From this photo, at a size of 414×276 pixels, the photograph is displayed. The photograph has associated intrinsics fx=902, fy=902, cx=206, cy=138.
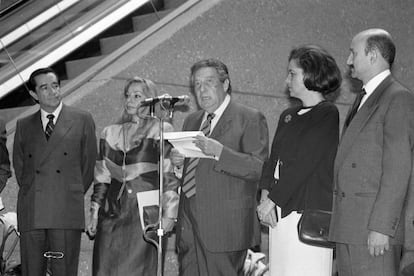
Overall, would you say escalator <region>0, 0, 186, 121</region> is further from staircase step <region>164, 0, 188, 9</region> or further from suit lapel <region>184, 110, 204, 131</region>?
suit lapel <region>184, 110, 204, 131</region>

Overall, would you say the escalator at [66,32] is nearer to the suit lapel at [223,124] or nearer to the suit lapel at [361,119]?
the suit lapel at [223,124]

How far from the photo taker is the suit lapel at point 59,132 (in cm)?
577

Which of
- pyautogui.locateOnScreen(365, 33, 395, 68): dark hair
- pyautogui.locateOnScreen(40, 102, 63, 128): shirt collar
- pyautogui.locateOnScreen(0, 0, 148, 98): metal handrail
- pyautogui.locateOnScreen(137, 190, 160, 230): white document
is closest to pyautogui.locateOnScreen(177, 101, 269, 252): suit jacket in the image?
pyautogui.locateOnScreen(137, 190, 160, 230): white document

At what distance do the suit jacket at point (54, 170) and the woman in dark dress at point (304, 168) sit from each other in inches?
59.9

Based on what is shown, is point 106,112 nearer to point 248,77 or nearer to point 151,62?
point 151,62

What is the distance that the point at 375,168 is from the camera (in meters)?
4.19

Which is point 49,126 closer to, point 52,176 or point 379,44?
point 52,176

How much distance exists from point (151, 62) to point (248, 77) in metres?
0.81

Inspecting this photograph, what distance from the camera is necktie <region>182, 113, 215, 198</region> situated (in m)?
5.11

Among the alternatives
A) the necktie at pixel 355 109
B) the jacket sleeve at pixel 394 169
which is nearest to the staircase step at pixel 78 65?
the necktie at pixel 355 109

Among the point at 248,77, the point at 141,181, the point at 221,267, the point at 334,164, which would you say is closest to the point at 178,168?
the point at 141,181

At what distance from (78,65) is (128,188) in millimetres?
1784

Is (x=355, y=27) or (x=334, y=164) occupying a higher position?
(x=355, y=27)

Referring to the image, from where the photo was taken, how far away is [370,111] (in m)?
4.25
